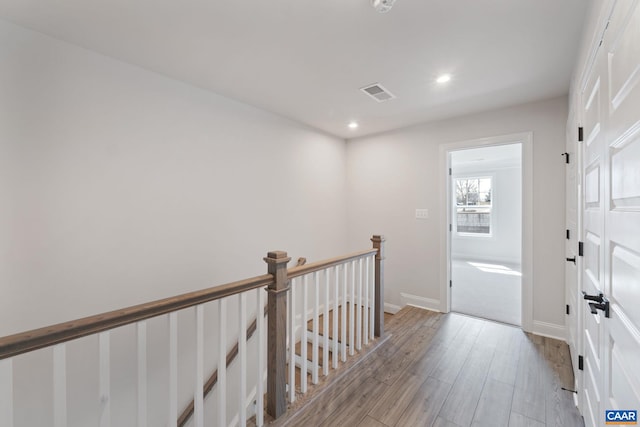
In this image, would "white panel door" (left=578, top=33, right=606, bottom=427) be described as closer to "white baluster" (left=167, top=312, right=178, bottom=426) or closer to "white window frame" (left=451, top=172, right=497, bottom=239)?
"white baluster" (left=167, top=312, right=178, bottom=426)

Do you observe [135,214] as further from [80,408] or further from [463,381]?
[463,381]

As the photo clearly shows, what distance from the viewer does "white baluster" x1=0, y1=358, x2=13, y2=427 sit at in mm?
860

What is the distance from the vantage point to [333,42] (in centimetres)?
188

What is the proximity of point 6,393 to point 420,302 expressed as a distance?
3728 mm

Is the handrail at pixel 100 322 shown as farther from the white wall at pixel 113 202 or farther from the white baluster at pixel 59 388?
the white wall at pixel 113 202

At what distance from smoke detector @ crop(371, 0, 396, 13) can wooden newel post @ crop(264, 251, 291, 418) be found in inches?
58.4

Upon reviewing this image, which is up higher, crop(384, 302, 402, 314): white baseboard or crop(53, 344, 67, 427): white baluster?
crop(53, 344, 67, 427): white baluster

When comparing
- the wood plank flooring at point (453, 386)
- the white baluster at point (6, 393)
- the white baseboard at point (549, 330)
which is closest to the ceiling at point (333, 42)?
the white baluster at point (6, 393)

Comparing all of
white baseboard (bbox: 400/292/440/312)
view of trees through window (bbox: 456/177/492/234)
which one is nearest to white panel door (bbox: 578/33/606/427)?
white baseboard (bbox: 400/292/440/312)

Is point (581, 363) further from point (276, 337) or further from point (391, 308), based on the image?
point (391, 308)

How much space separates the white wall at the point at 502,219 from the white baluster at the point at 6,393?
8.02 m


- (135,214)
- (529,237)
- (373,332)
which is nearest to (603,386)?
(373,332)

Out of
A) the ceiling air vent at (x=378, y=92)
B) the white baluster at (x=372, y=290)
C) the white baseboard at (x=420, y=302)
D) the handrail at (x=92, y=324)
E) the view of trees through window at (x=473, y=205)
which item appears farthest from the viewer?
the view of trees through window at (x=473, y=205)

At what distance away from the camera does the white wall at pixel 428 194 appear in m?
2.79
